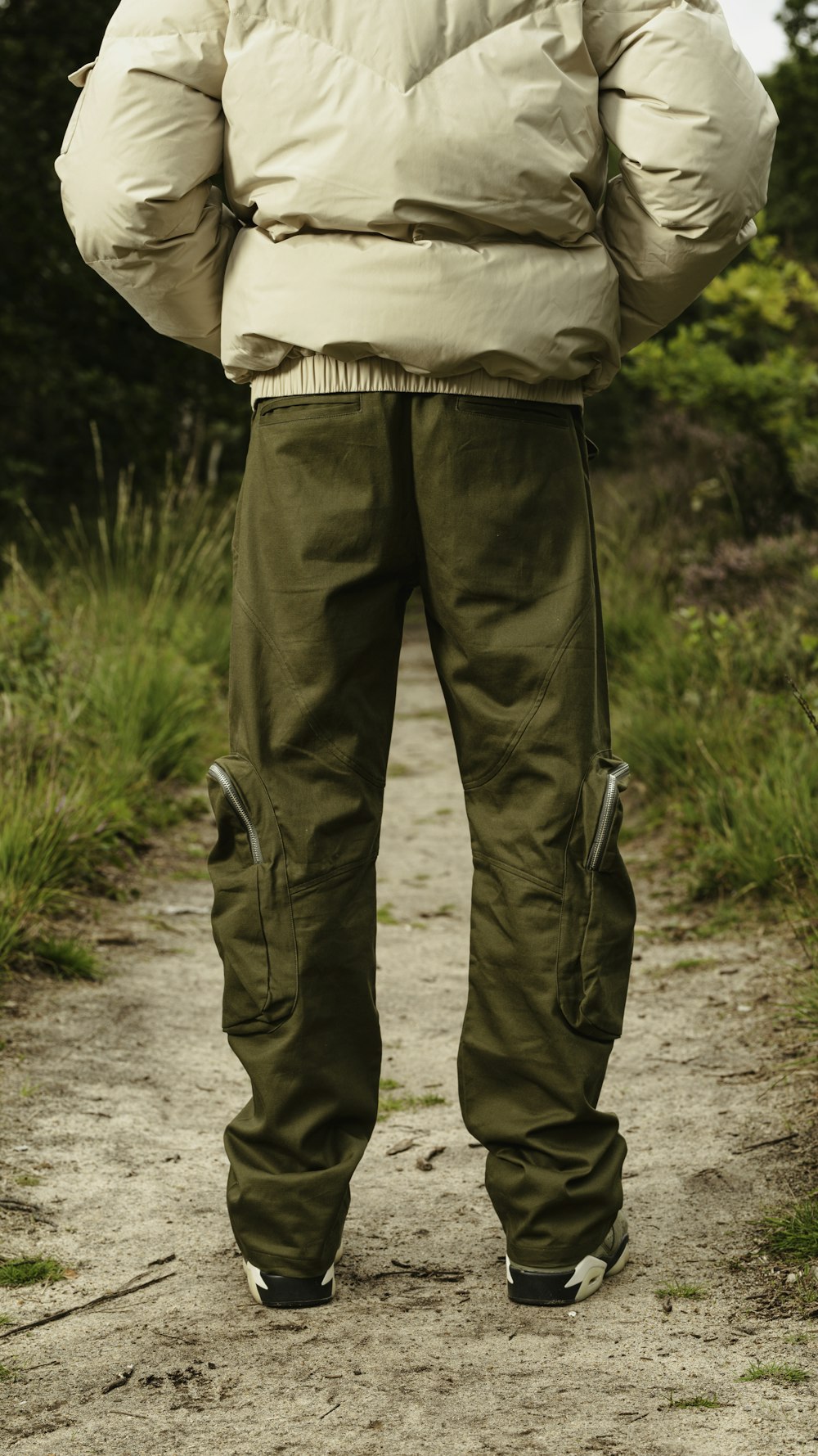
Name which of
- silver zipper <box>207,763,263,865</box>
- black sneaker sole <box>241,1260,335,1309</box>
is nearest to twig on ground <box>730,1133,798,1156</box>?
black sneaker sole <box>241,1260,335,1309</box>

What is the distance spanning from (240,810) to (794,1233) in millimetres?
1103

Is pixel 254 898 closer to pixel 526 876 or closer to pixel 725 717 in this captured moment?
pixel 526 876

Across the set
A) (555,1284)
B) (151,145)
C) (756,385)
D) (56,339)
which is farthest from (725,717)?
(56,339)

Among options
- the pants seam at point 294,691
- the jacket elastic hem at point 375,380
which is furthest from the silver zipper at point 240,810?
the jacket elastic hem at point 375,380

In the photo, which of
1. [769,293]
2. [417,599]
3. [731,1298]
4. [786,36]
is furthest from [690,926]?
[786,36]

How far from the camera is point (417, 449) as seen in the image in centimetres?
206

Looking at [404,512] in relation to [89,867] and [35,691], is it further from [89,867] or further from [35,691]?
[35,691]

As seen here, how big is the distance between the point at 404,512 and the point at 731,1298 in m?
1.27

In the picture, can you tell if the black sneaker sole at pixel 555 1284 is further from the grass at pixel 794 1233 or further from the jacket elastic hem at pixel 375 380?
the jacket elastic hem at pixel 375 380

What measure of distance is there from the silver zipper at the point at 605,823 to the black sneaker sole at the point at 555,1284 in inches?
24.4

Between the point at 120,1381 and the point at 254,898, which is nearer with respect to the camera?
the point at 120,1381

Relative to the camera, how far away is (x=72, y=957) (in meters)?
3.65

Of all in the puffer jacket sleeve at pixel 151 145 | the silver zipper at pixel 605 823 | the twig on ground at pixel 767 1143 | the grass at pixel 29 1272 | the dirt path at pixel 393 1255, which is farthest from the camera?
the twig on ground at pixel 767 1143

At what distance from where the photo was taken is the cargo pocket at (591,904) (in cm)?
209
